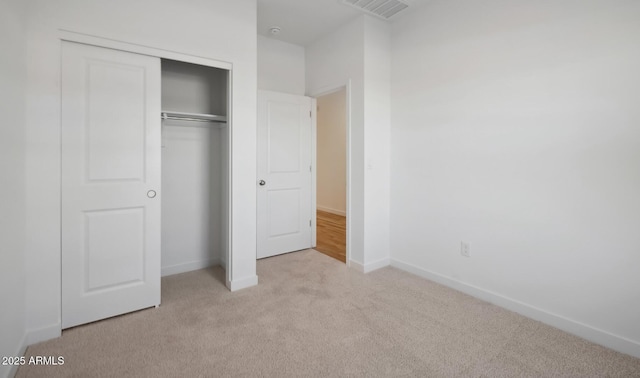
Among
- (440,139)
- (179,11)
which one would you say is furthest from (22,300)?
(440,139)

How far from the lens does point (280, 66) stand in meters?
3.85

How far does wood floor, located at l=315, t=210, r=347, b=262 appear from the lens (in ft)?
12.9

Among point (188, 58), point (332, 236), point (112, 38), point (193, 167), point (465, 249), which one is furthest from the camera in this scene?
point (332, 236)

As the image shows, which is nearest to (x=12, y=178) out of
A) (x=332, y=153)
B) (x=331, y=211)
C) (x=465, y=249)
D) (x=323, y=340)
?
(x=323, y=340)

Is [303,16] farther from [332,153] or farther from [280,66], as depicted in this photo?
[332,153]

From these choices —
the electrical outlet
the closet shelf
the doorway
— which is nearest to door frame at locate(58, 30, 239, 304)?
the closet shelf

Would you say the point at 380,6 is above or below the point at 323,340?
above

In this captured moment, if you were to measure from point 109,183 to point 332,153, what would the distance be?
16.3 feet

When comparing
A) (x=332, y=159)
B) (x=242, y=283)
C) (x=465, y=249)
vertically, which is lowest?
(x=242, y=283)

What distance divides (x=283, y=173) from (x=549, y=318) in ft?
9.66

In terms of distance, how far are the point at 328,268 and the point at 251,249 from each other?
0.96m

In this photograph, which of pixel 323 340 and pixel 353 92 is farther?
pixel 353 92

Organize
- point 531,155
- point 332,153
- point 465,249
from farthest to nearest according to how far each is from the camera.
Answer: point 332,153 → point 465,249 → point 531,155

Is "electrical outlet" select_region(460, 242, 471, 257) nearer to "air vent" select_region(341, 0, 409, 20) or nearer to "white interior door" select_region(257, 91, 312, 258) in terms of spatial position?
"white interior door" select_region(257, 91, 312, 258)
